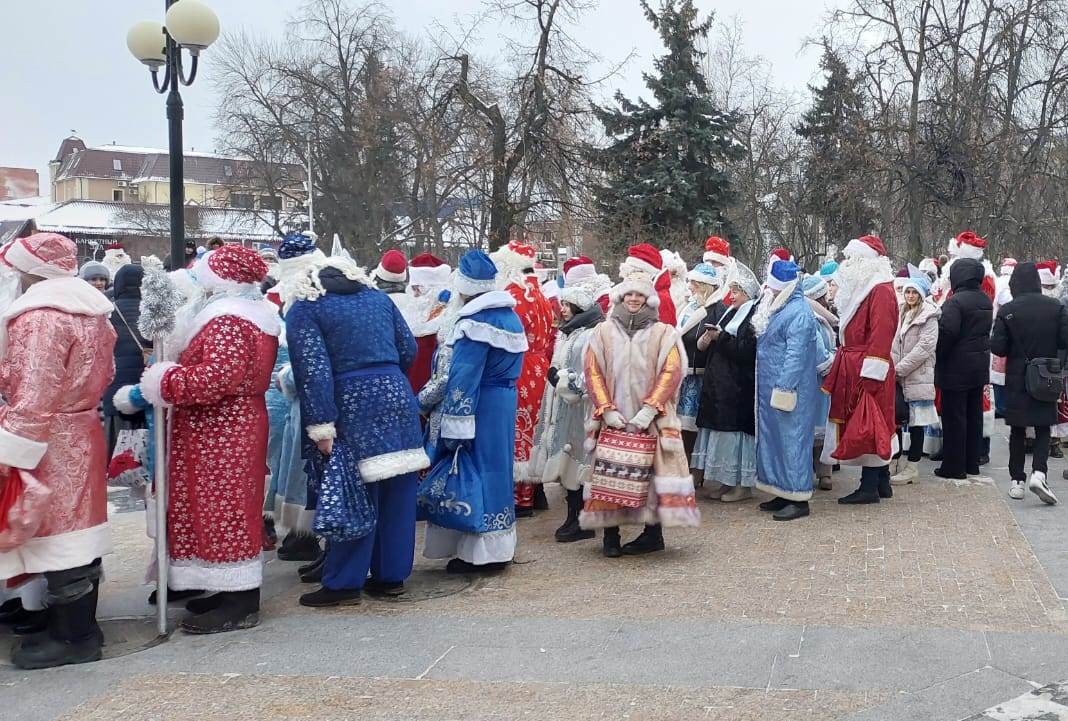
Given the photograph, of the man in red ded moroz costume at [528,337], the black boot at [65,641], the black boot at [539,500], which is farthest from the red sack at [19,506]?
the black boot at [539,500]

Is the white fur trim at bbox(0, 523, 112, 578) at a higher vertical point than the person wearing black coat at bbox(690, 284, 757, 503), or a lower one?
lower

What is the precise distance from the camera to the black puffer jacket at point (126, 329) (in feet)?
23.6

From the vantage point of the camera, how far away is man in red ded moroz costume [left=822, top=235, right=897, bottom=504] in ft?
25.3

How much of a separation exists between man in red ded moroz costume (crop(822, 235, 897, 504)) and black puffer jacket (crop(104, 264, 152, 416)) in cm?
529

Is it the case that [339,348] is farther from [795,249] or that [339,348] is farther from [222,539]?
[795,249]

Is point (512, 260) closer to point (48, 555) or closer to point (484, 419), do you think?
point (484, 419)

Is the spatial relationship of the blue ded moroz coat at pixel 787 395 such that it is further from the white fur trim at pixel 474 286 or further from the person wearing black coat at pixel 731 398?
the white fur trim at pixel 474 286

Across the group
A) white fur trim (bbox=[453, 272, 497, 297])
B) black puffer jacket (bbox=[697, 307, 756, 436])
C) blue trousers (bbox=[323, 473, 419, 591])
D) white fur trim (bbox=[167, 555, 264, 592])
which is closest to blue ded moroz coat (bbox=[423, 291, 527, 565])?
white fur trim (bbox=[453, 272, 497, 297])

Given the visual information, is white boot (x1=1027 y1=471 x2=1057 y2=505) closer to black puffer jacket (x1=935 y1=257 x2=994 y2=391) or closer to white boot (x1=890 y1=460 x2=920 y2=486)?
black puffer jacket (x1=935 y1=257 x2=994 y2=391)

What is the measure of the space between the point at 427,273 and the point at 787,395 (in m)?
3.09

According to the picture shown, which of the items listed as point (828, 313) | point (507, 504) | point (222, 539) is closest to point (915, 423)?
point (828, 313)

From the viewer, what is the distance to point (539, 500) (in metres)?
8.37

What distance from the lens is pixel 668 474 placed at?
629 centimetres

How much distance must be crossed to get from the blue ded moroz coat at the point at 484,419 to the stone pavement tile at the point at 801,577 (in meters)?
0.23
